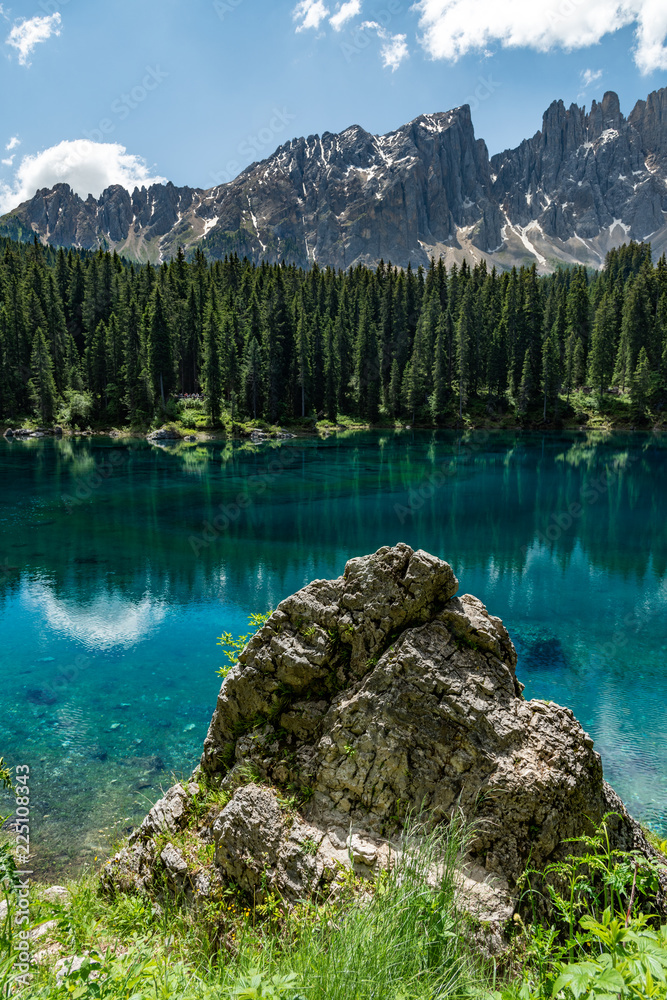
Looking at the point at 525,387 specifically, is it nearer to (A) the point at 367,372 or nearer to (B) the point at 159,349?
(A) the point at 367,372

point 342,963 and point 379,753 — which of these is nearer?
point 342,963

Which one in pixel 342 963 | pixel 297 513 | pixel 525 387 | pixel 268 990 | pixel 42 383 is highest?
pixel 525 387

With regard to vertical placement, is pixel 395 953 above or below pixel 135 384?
below

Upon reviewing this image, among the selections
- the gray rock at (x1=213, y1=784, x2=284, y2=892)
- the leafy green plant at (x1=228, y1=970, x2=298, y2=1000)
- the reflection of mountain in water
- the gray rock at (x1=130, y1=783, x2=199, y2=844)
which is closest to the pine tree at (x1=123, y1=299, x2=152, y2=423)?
the reflection of mountain in water

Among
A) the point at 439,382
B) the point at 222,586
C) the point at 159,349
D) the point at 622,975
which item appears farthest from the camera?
the point at 439,382

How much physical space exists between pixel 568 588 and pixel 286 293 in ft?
312

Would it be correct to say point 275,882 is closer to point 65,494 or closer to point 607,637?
point 607,637

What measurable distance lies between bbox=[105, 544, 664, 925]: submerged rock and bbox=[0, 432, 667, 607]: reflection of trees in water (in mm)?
15342

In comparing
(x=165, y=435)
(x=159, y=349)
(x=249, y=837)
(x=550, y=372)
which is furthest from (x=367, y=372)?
(x=249, y=837)

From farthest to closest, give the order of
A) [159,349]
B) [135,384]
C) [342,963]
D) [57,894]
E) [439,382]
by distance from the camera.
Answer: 1. [439,382]
2. [159,349]
3. [135,384]
4. [57,894]
5. [342,963]

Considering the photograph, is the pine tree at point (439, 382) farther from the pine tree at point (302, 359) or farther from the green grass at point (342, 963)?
the green grass at point (342, 963)

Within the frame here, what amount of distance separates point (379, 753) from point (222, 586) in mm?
19436

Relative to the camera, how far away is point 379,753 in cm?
610

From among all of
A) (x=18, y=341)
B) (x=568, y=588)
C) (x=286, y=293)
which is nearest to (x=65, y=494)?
(x=568, y=588)
